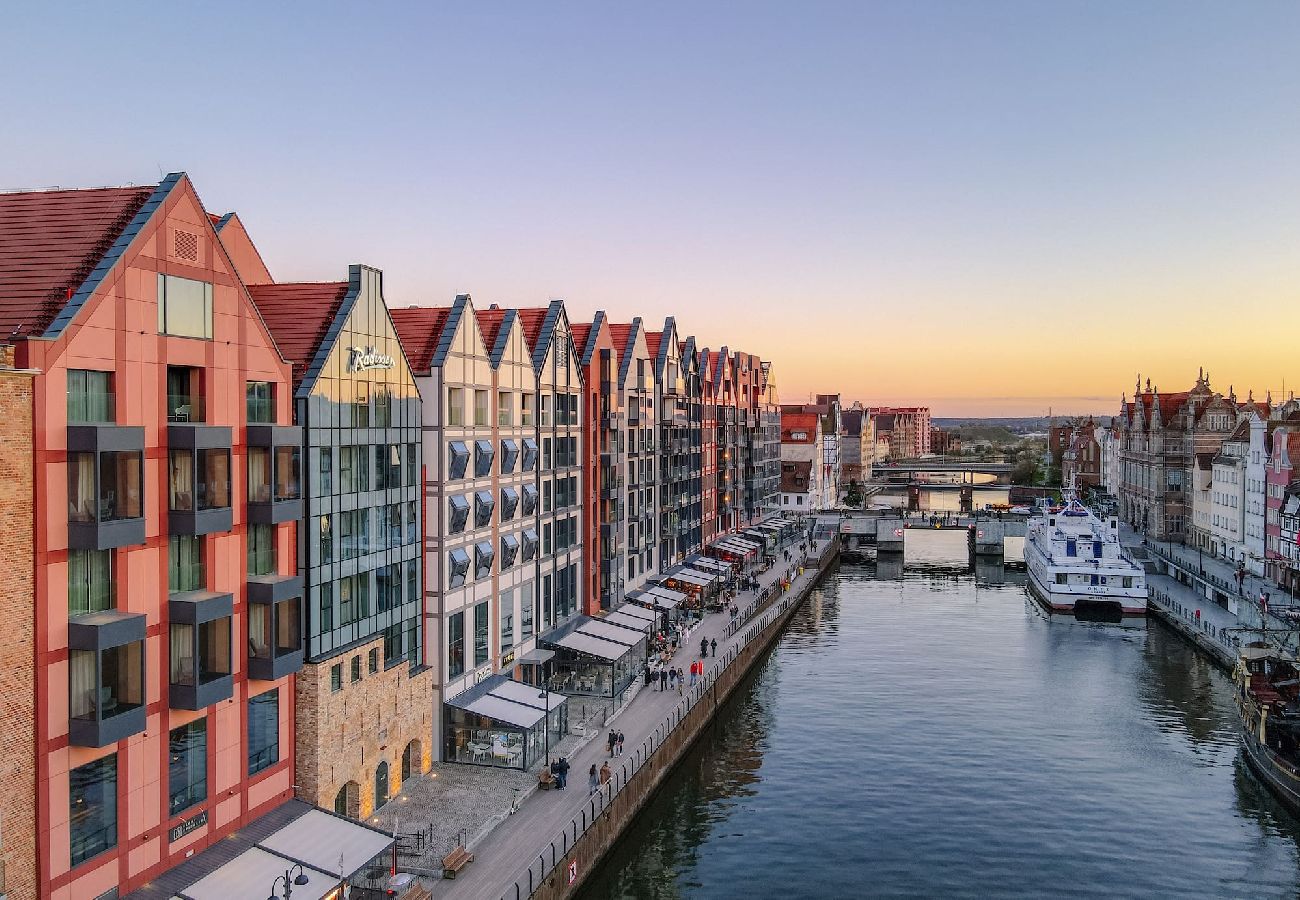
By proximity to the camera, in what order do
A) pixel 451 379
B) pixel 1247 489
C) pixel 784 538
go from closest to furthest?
pixel 451 379
pixel 1247 489
pixel 784 538

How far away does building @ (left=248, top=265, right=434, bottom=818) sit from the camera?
36.0m

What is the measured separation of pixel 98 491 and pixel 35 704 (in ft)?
17.1

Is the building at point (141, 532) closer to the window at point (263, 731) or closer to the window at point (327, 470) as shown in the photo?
the window at point (263, 731)

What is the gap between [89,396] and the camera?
27359mm

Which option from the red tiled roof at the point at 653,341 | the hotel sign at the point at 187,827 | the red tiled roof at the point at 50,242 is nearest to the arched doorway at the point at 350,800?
the hotel sign at the point at 187,827

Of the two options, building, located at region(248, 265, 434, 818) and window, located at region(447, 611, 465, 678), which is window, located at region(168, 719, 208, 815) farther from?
window, located at region(447, 611, 465, 678)

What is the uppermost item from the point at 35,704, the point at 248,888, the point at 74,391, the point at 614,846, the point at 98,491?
the point at 74,391

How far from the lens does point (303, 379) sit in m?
36.8

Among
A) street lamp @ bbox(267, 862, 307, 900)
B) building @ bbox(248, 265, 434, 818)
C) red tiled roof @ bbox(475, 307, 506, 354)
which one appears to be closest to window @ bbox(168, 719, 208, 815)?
building @ bbox(248, 265, 434, 818)

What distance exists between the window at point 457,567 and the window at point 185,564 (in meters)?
15.5

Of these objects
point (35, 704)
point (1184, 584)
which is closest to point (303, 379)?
point (35, 704)

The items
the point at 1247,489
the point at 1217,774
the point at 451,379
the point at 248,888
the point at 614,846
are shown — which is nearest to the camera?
the point at 248,888

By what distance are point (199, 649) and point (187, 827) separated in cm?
493

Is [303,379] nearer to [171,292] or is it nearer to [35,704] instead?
[171,292]
